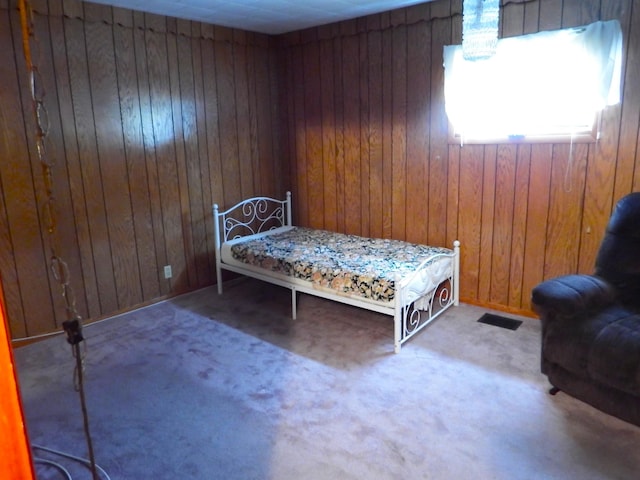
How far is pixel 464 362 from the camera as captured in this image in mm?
2945

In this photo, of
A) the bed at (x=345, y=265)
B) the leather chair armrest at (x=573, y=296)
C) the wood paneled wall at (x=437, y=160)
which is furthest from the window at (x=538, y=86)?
the leather chair armrest at (x=573, y=296)

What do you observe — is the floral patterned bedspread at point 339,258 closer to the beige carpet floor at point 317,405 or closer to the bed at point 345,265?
the bed at point 345,265

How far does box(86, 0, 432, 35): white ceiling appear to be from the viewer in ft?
11.4

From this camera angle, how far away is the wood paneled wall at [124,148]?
3.24 meters

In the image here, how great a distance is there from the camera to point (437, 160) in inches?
150

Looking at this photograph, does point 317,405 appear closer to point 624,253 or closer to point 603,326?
point 603,326

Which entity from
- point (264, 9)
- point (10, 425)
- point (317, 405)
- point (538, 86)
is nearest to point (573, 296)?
point (317, 405)

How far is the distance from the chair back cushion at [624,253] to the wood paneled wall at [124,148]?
10.1 feet

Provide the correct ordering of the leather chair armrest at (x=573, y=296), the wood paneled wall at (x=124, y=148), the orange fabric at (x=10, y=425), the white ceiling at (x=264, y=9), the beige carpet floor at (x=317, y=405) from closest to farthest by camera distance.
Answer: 1. the orange fabric at (x=10, y=425)
2. the beige carpet floor at (x=317, y=405)
3. the leather chair armrest at (x=573, y=296)
4. the wood paneled wall at (x=124, y=148)
5. the white ceiling at (x=264, y=9)

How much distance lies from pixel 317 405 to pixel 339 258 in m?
1.32

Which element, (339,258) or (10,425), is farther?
(339,258)

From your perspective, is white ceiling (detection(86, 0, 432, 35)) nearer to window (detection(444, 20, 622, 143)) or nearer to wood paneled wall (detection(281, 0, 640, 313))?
wood paneled wall (detection(281, 0, 640, 313))

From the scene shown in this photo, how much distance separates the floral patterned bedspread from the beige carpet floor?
389 mm

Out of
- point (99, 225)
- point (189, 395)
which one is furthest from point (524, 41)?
point (99, 225)
